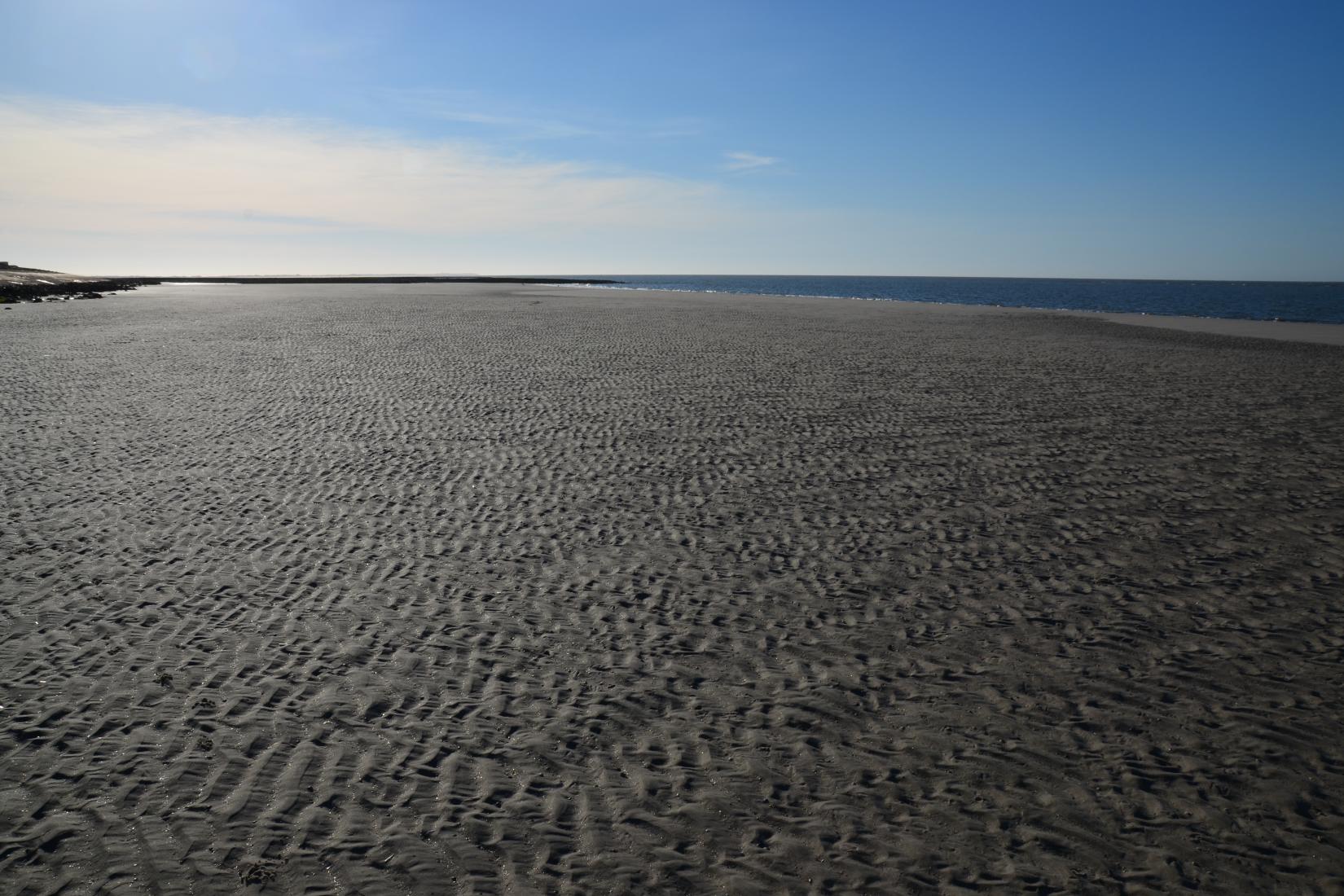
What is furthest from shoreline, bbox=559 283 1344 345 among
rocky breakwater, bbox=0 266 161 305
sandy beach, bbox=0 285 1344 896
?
rocky breakwater, bbox=0 266 161 305

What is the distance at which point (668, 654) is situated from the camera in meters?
7.89

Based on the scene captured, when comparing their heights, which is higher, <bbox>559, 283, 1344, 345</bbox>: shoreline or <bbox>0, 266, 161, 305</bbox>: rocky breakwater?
<bbox>0, 266, 161, 305</bbox>: rocky breakwater

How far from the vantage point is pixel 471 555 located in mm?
10406

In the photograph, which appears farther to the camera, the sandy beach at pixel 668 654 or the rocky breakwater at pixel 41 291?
the rocky breakwater at pixel 41 291

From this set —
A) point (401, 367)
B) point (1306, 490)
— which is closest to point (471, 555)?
point (1306, 490)

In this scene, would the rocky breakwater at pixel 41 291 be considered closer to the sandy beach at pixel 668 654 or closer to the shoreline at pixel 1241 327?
the sandy beach at pixel 668 654

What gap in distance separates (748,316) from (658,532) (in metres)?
43.0

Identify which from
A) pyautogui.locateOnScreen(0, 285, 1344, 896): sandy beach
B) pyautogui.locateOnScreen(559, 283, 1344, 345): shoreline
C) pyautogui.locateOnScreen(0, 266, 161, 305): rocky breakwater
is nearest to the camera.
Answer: pyautogui.locateOnScreen(0, 285, 1344, 896): sandy beach

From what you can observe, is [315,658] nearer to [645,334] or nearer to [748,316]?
[645,334]

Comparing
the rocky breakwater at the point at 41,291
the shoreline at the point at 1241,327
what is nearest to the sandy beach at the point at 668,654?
the shoreline at the point at 1241,327

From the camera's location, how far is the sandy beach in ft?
17.4

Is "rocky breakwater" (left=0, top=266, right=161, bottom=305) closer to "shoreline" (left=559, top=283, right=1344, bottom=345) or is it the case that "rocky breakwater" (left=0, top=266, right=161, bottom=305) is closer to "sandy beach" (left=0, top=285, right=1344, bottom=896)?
"sandy beach" (left=0, top=285, right=1344, bottom=896)

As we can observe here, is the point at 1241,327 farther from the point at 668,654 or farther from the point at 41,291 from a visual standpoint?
the point at 41,291

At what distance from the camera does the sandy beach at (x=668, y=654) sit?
530cm
